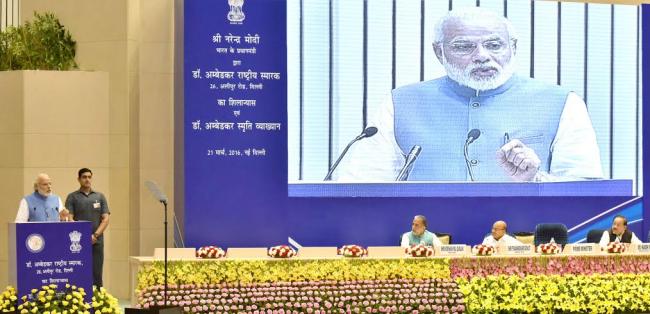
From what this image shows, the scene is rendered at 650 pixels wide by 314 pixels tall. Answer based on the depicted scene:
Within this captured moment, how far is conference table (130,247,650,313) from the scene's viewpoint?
9.33m

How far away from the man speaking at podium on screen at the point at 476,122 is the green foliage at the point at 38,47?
3.22 meters

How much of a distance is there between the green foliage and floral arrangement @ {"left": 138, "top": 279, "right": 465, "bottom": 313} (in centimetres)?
416

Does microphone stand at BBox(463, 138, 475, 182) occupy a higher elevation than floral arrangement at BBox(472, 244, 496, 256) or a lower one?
higher

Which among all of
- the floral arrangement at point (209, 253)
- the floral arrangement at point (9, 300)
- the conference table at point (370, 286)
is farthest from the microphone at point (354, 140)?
the floral arrangement at point (9, 300)

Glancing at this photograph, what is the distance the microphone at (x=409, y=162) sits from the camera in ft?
42.9

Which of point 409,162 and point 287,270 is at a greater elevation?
point 409,162

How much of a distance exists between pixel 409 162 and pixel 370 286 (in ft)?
11.6

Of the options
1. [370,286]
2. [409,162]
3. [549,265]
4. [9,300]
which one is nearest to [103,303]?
[9,300]

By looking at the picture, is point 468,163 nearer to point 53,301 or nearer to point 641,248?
point 641,248

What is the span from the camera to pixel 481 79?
525 inches

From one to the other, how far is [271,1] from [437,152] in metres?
2.45

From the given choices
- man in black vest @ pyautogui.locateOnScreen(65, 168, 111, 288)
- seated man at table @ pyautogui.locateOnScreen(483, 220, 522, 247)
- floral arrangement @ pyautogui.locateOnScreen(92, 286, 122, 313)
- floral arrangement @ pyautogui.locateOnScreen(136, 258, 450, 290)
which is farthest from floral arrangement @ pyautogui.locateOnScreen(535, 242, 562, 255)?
floral arrangement @ pyautogui.locateOnScreen(92, 286, 122, 313)

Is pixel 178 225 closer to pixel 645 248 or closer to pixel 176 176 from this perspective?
pixel 176 176

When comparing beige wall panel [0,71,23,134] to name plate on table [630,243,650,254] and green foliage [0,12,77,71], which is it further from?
name plate on table [630,243,650,254]
